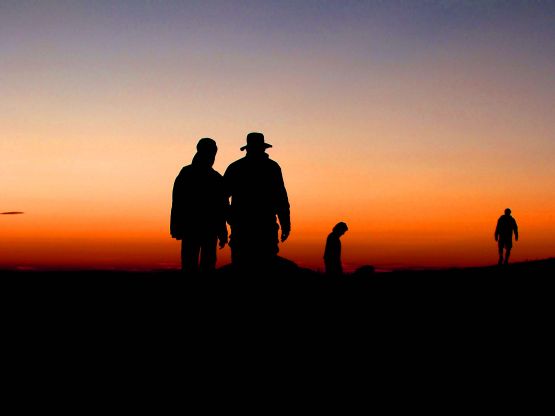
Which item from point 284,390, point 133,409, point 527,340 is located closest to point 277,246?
point 527,340

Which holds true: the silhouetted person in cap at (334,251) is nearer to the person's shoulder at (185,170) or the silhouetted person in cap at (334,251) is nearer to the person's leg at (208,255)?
the person's leg at (208,255)

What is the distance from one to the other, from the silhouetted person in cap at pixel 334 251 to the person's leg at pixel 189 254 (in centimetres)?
429

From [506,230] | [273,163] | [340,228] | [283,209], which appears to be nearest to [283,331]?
[283,209]

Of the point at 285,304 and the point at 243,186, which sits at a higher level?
the point at 243,186

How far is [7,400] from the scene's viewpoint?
4.93 meters

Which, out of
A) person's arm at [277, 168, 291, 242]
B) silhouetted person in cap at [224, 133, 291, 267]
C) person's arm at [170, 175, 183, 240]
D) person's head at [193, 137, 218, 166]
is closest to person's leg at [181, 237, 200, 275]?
person's arm at [170, 175, 183, 240]

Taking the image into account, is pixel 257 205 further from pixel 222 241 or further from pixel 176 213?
pixel 176 213

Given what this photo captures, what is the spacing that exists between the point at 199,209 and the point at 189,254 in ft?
2.43

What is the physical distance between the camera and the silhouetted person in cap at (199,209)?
31.3 feet

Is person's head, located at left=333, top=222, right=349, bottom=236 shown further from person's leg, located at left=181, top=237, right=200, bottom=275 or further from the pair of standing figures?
person's leg, located at left=181, top=237, right=200, bottom=275

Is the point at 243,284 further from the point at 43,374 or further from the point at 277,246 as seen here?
the point at 43,374

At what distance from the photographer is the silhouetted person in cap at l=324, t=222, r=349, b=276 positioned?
1320cm

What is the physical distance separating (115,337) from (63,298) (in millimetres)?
4299

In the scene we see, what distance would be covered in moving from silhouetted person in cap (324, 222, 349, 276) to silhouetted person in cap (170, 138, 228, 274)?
4.06 m
